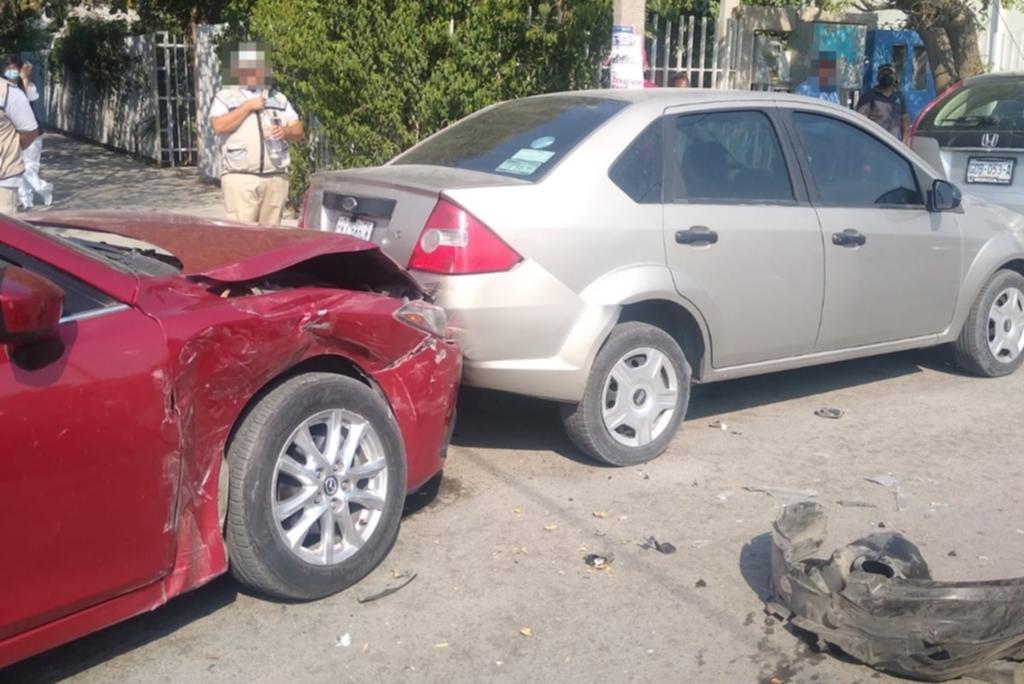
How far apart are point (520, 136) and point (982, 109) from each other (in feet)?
18.2

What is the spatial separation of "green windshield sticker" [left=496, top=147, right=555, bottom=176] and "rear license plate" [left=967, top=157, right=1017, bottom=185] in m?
5.28

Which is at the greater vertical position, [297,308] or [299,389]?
[297,308]

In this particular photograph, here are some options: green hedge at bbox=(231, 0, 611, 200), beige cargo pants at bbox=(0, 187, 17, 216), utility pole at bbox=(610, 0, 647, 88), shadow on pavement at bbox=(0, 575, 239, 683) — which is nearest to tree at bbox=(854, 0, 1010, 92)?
green hedge at bbox=(231, 0, 611, 200)

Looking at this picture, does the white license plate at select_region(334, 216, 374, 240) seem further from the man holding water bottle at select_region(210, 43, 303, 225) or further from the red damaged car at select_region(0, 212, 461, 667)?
the man holding water bottle at select_region(210, 43, 303, 225)

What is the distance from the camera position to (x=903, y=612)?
153 inches

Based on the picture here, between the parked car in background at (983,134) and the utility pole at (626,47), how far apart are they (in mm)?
2486

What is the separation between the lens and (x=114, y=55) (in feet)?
68.6

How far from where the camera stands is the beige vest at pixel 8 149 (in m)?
8.52

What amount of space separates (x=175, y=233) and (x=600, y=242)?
6.21 ft

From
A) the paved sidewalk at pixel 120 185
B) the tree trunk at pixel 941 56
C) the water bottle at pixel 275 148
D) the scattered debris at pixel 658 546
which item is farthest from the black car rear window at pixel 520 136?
the tree trunk at pixel 941 56

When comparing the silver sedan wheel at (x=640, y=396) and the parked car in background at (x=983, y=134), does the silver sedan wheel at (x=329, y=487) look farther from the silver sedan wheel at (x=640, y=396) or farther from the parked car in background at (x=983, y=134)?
the parked car in background at (x=983, y=134)

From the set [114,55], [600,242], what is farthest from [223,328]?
[114,55]

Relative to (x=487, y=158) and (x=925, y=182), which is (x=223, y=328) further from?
(x=925, y=182)

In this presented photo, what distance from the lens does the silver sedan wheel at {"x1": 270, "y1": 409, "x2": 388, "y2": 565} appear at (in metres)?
4.21
